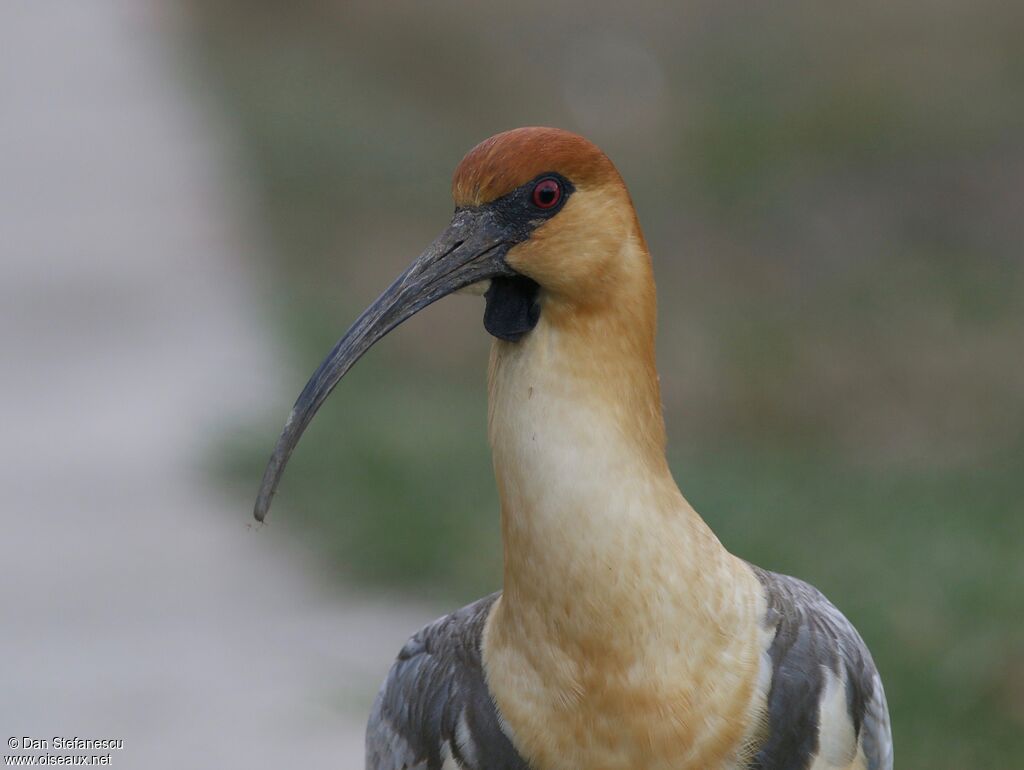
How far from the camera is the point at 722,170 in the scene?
13.1 metres

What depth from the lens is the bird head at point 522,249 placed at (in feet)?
11.8

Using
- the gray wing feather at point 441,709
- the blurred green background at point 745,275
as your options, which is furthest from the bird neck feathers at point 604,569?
the blurred green background at point 745,275

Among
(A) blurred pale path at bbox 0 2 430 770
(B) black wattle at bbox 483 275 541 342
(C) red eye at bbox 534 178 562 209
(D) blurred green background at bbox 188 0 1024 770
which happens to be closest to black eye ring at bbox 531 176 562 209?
(C) red eye at bbox 534 178 562 209

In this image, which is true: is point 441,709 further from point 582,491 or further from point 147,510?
point 147,510

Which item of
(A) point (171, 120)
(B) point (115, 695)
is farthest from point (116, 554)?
(A) point (171, 120)

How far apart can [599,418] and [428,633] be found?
3.59ft

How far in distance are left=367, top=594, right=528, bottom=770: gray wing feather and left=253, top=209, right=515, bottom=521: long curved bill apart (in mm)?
692

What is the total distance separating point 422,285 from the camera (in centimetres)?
365

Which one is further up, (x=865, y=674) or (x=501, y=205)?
(x=501, y=205)

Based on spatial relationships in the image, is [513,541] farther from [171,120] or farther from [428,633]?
[171,120]

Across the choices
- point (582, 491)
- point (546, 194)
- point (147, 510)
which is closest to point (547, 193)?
point (546, 194)

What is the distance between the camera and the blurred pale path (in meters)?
6.82

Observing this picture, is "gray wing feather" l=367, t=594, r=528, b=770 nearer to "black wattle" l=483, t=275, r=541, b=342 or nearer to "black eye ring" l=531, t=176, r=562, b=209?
"black wattle" l=483, t=275, r=541, b=342

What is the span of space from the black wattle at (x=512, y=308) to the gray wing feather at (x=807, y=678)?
0.89 metres
